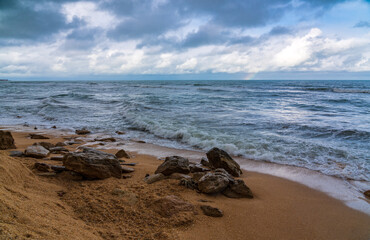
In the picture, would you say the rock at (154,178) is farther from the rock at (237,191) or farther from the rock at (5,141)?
the rock at (5,141)

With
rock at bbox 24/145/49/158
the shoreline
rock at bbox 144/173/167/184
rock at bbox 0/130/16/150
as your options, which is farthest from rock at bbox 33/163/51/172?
the shoreline

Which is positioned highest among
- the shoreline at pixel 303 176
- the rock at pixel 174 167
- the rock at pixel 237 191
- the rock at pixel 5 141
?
the rock at pixel 5 141

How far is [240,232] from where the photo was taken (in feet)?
10.4

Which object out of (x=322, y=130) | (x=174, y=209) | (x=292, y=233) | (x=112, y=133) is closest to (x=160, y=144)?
(x=112, y=133)

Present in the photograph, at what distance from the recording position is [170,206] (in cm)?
344

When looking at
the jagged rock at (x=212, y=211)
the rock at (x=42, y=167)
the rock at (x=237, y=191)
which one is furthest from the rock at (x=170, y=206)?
the rock at (x=42, y=167)

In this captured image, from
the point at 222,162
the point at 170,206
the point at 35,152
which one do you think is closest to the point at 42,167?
the point at 35,152

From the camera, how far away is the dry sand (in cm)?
253

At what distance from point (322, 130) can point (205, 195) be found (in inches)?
316

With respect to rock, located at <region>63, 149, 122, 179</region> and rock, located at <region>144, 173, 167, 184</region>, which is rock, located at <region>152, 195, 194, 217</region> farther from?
rock, located at <region>63, 149, 122, 179</region>

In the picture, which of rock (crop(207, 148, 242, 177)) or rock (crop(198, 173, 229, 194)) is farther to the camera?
rock (crop(207, 148, 242, 177))

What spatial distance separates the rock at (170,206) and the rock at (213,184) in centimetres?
61

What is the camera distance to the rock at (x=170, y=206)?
11.0 feet

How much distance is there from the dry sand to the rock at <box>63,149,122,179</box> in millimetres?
A: 194
